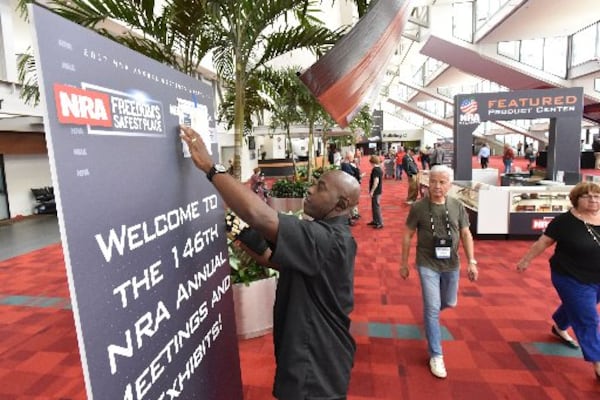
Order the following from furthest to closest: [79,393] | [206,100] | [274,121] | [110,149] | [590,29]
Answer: [590,29] < [274,121] < [79,393] < [206,100] < [110,149]

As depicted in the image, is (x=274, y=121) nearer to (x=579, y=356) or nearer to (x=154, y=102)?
(x=579, y=356)

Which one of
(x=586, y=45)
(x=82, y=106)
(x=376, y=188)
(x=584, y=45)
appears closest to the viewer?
(x=82, y=106)

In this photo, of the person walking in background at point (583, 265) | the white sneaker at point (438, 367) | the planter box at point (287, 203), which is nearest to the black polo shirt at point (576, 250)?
the person walking in background at point (583, 265)

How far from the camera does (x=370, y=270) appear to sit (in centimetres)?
503

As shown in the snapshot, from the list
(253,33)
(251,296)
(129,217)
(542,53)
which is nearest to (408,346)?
(251,296)

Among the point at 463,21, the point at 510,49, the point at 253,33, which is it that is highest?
the point at 463,21

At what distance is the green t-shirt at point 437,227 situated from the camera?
8.88ft

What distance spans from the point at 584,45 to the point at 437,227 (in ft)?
53.6

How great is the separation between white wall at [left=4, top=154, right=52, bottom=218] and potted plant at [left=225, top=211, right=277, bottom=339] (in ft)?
29.7

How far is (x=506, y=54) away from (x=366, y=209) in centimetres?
1070

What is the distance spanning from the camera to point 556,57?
15680 mm

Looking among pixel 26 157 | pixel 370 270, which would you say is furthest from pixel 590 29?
pixel 26 157

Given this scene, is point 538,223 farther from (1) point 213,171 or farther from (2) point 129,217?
(2) point 129,217

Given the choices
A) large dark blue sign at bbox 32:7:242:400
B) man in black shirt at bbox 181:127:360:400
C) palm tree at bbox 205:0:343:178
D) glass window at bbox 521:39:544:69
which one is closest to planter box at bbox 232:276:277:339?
palm tree at bbox 205:0:343:178
